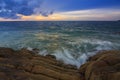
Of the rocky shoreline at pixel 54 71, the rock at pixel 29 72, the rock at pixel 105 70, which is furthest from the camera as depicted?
the rock at pixel 29 72

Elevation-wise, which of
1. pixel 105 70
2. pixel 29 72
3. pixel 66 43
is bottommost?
pixel 66 43

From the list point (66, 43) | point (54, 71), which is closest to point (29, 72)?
point (54, 71)

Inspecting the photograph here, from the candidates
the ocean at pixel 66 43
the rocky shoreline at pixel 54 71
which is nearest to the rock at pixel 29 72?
the rocky shoreline at pixel 54 71

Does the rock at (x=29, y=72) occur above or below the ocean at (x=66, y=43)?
above

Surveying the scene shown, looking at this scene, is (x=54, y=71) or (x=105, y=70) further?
(x=54, y=71)

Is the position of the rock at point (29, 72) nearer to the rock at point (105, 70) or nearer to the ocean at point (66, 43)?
the rock at point (105, 70)

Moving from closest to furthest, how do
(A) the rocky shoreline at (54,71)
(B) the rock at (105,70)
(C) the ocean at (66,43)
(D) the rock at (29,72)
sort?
(B) the rock at (105,70) → (A) the rocky shoreline at (54,71) → (D) the rock at (29,72) → (C) the ocean at (66,43)

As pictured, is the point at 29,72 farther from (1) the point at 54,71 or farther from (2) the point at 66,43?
(2) the point at 66,43

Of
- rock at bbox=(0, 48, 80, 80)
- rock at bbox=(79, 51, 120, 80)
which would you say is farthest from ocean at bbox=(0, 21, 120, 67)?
rock at bbox=(79, 51, 120, 80)

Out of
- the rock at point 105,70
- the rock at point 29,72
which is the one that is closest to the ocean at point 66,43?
the rock at point 29,72

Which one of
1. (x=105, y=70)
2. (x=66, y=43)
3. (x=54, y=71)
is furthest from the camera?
(x=66, y=43)

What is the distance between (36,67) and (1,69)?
57.7 inches

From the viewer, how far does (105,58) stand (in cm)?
829

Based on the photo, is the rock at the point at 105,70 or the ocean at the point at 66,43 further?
the ocean at the point at 66,43
